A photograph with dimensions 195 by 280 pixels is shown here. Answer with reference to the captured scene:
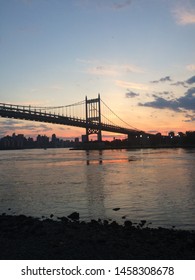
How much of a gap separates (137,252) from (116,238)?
2.70ft

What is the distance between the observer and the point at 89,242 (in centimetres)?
566

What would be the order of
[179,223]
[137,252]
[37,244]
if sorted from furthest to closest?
[179,223]
[37,244]
[137,252]

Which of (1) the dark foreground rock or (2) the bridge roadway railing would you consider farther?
(2) the bridge roadway railing

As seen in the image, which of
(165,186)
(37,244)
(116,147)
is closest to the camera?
(37,244)

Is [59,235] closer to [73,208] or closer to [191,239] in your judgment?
[191,239]

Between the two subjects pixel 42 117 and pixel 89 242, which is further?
pixel 42 117

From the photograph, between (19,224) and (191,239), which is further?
(19,224)

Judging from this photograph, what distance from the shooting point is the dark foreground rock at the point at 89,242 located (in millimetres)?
4934

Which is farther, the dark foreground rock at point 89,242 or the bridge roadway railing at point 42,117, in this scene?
the bridge roadway railing at point 42,117

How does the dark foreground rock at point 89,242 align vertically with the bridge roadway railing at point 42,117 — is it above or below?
below

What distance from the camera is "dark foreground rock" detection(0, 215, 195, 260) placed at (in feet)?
16.2

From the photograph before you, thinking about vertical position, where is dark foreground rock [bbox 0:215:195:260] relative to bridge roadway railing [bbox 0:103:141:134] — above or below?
below
